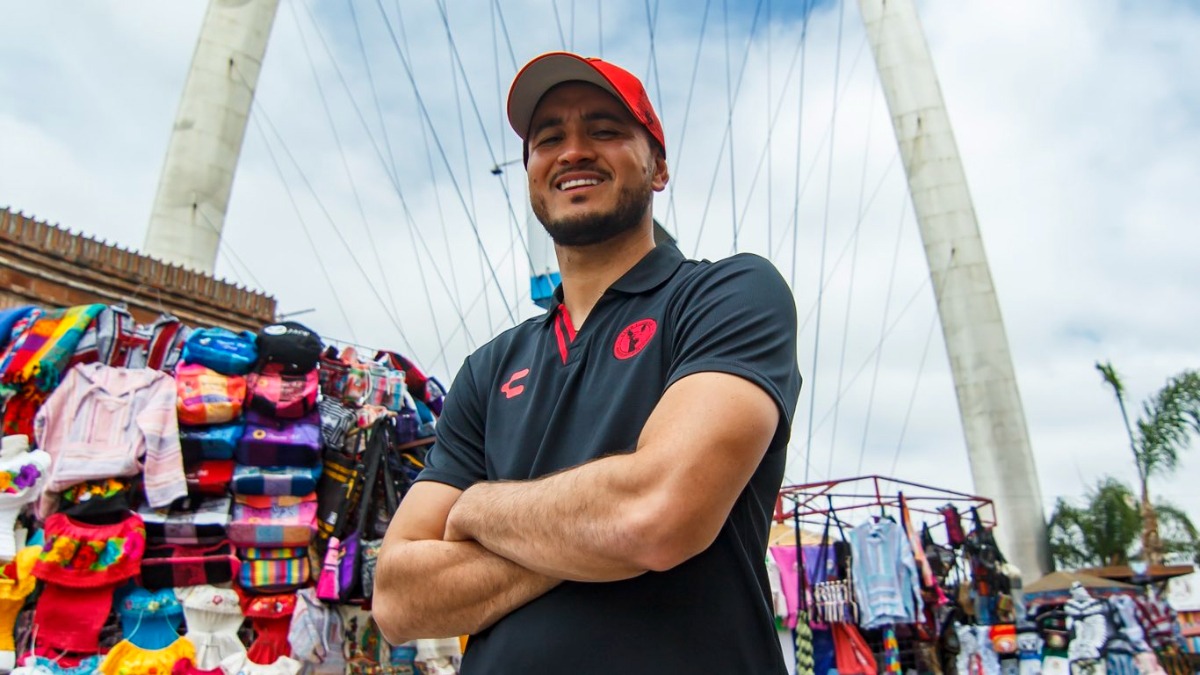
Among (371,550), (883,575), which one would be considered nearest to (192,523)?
(371,550)

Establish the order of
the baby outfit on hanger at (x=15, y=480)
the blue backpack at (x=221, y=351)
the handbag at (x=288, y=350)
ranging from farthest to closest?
1. the handbag at (x=288, y=350)
2. the blue backpack at (x=221, y=351)
3. the baby outfit on hanger at (x=15, y=480)

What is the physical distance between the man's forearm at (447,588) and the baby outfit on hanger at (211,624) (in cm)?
326

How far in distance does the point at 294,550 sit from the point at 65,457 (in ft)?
3.82

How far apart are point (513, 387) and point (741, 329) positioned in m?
0.41

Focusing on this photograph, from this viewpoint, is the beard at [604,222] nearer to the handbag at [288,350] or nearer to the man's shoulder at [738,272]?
the man's shoulder at [738,272]

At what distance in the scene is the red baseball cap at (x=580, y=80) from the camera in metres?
1.37

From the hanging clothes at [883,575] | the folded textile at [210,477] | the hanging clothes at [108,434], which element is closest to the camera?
the hanging clothes at [108,434]

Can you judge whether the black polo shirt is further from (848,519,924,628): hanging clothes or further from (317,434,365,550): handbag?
(848,519,924,628): hanging clothes

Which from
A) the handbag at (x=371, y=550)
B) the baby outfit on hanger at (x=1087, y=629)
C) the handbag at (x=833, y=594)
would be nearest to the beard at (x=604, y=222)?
the handbag at (x=371, y=550)

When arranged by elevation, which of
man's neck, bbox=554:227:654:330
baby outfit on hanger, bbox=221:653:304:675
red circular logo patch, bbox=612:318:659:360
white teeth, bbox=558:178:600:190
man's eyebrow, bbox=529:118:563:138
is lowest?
baby outfit on hanger, bbox=221:653:304:675

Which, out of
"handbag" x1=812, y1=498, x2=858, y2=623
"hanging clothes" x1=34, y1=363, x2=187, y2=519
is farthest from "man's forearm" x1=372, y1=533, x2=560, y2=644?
"handbag" x1=812, y1=498, x2=858, y2=623

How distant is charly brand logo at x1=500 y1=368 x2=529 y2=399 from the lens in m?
1.30

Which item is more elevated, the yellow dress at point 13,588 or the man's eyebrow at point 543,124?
the man's eyebrow at point 543,124

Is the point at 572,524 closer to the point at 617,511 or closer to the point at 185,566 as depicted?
the point at 617,511
